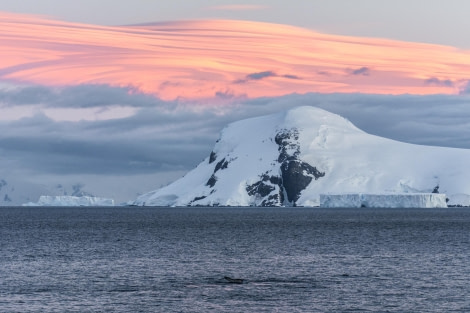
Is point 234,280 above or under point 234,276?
under

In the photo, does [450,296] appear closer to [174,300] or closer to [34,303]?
[174,300]

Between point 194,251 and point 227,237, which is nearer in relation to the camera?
point 194,251

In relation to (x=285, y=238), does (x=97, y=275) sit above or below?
below

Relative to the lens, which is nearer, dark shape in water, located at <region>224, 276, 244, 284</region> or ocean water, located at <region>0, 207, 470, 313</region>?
ocean water, located at <region>0, 207, 470, 313</region>

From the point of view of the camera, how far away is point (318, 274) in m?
89.8

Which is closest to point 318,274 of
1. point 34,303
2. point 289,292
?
point 289,292

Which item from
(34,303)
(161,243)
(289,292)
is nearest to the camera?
(34,303)

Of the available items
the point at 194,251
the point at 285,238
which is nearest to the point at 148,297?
the point at 194,251

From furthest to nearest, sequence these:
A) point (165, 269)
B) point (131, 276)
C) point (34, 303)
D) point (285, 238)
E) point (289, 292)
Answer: point (285, 238)
point (165, 269)
point (131, 276)
point (289, 292)
point (34, 303)

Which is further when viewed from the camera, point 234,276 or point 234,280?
point 234,276

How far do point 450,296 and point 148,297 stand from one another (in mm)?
25405

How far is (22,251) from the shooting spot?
12044 cm

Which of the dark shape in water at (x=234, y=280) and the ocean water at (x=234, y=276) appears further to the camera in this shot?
the dark shape in water at (x=234, y=280)

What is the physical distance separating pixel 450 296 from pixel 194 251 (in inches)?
2188
